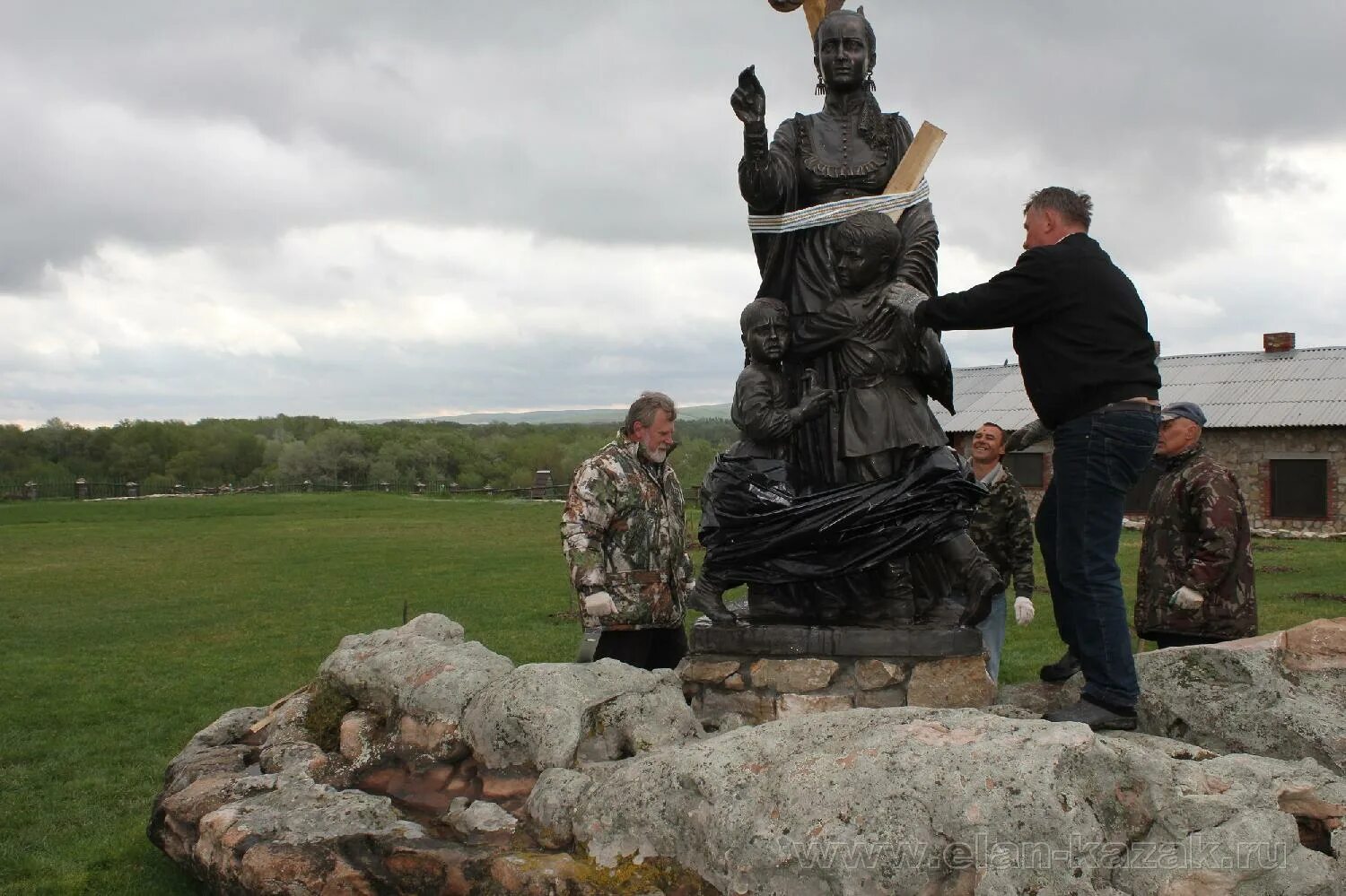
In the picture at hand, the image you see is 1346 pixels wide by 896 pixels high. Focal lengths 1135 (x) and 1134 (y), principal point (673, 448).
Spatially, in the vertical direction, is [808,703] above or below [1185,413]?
below

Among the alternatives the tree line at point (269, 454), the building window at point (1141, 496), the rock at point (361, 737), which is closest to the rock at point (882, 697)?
the rock at point (361, 737)

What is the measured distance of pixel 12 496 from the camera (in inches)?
1593

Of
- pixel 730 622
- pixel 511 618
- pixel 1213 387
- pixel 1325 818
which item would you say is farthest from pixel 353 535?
pixel 1325 818

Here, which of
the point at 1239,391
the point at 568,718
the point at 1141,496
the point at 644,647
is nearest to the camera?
the point at 568,718

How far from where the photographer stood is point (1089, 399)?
3.84m

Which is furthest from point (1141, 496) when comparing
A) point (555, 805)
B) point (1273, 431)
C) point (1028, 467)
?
point (555, 805)

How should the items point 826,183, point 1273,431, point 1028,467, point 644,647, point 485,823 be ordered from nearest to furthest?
point 485,823 → point 826,183 → point 644,647 → point 1273,431 → point 1028,467

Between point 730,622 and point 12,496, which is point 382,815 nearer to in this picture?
point 730,622

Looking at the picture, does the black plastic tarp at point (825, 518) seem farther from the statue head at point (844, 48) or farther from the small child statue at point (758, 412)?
the statue head at point (844, 48)

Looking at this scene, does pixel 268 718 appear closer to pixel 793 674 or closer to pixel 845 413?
pixel 793 674

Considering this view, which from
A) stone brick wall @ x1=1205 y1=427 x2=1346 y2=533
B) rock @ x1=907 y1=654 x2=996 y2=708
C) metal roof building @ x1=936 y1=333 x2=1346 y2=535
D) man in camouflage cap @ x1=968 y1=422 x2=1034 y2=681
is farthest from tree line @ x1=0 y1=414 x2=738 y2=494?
rock @ x1=907 y1=654 x2=996 y2=708

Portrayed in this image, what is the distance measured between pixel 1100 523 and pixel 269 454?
65567 mm

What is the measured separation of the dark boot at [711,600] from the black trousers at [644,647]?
0.71m

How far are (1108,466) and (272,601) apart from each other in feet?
43.6
